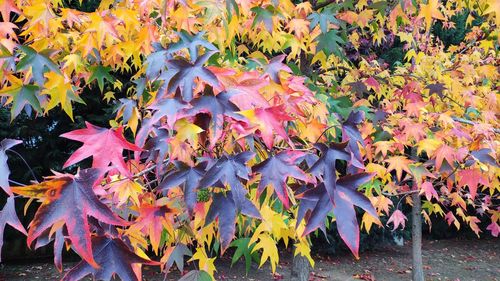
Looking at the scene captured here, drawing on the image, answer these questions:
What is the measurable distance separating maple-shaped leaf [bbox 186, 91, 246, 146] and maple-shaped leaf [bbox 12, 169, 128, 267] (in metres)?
0.35

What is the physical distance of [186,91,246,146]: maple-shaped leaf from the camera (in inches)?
47.6

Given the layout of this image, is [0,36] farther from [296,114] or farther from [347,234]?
[347,234]

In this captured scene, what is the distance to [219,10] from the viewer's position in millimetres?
1654

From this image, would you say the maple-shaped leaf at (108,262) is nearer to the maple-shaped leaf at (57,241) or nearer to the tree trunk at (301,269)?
the maple-shaped leaf at (57,241)

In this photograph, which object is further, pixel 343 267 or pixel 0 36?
pixel 343 267

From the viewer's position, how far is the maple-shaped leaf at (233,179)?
1152 mm

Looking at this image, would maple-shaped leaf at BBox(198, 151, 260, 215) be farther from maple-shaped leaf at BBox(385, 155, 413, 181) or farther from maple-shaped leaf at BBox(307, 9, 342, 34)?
maple-shaped leaf at BBox(385, 155, 413, 181)

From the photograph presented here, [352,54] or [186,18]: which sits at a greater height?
[352,54]

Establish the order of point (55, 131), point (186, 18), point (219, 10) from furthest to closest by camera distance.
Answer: point (55, 131)
point (186, 18)
point (219, 10)

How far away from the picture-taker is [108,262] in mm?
1040

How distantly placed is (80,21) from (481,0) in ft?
8.91

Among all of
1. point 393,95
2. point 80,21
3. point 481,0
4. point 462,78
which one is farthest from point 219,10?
point 462,78

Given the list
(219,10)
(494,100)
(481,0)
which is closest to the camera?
(219,10)

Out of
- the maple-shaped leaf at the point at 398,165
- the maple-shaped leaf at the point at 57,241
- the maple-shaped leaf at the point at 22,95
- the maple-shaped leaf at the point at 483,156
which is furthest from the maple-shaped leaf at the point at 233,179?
the maple-shaped leaf at the point at 398,165
